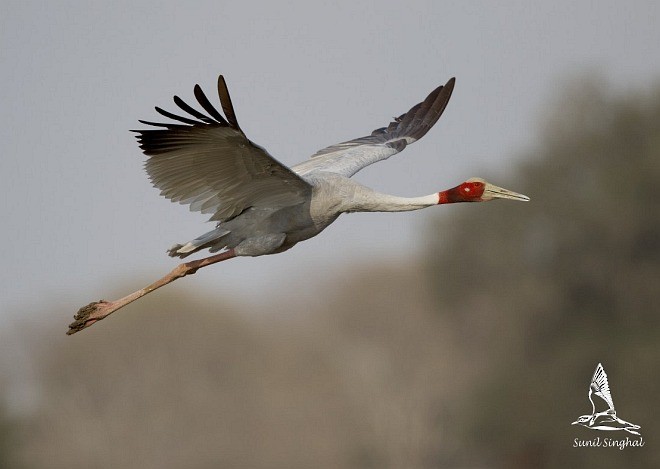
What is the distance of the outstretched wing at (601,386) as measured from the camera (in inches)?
1271

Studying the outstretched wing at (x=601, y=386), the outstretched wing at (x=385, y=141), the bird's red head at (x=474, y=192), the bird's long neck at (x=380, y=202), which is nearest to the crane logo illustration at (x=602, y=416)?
the outstretched wing at (x=601, y=386)

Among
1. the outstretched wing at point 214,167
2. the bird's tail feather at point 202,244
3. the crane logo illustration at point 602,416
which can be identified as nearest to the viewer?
the outstretched wing at point 214,167

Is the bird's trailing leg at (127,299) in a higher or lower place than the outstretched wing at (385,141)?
lower

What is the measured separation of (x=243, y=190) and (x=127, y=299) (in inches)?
74.4

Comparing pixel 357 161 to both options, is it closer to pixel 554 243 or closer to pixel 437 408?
pixel 437 408

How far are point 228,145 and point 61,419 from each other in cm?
2253

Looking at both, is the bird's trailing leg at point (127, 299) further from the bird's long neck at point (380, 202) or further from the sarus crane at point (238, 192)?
the bird's long neck at point (380, 202)

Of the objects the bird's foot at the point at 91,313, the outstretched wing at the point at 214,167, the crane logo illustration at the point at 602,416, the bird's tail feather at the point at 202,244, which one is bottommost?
the crane logo illustration at the point at 602,416

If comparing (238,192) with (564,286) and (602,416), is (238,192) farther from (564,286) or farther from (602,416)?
(564,286)

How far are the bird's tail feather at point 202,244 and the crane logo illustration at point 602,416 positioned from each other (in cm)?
1773

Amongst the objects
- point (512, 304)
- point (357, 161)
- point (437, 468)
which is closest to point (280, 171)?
point (357, 161)

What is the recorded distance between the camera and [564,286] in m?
40.9

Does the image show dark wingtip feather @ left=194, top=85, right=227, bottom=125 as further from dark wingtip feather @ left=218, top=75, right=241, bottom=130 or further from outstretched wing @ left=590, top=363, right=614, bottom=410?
Answer: outstretched wing @ left=590, top=363, right=614, bottom=410

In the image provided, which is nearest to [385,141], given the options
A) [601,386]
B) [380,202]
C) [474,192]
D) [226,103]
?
[474,192]
